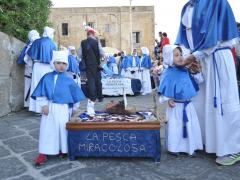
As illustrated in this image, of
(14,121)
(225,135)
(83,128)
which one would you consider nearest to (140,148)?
(83,128)

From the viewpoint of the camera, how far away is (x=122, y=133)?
4.18m

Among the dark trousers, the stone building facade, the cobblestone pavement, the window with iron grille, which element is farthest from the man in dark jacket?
the window with iron grille

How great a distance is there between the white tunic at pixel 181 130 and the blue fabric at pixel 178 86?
10cm

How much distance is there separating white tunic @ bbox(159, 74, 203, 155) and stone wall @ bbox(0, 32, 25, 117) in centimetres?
484

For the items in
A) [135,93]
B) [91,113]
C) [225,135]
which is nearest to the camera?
[225,135]

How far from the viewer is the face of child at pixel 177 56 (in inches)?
178

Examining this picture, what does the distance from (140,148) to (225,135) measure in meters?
1.05

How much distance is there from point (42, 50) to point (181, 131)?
4601 mm

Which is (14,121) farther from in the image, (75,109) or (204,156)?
(204,156)

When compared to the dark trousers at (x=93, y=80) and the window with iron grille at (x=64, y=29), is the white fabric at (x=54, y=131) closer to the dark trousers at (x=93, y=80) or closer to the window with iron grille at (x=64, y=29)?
the dark trousers at (x=93, y=80)

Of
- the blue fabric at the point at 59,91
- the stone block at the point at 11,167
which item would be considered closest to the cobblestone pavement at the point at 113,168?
the stone block at the point at 11,167

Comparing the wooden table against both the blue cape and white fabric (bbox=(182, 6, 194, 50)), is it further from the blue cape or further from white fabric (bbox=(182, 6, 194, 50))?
the blue cape

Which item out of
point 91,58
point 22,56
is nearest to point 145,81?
point 91,58

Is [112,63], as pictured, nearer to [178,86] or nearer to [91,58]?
[91,58]
